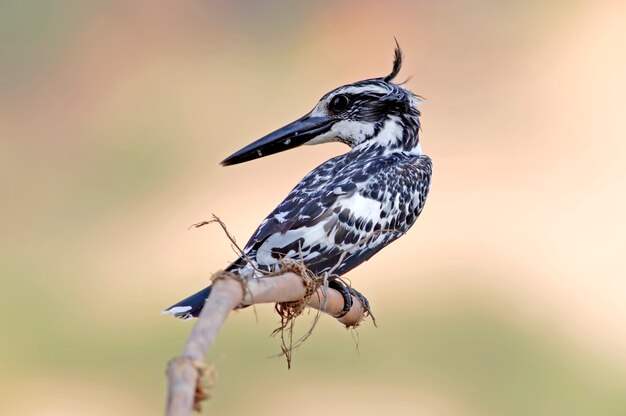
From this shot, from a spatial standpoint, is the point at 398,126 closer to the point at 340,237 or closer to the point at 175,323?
the point at 340,237

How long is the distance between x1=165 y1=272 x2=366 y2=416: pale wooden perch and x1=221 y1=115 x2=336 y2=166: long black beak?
4.94 ft

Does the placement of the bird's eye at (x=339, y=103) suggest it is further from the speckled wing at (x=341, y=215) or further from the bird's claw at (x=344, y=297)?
the bird's claw at (x=344, y=297)

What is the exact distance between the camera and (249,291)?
5.68 ft

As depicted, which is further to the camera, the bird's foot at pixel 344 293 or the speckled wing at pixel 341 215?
the speckled wing at pixel 341 215

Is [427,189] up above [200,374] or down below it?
above

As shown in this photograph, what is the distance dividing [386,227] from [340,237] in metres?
0.33

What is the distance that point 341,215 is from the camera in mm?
3393

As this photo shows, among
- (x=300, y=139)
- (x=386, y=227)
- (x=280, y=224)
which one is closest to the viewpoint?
(x=280, y=224)

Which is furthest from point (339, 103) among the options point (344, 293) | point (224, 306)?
point (224, 306)

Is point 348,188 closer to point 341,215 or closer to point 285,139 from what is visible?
point 341,215

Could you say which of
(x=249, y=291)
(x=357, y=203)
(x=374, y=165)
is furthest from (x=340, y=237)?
(x=249, y=291)

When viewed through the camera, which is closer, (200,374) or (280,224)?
(200,374)

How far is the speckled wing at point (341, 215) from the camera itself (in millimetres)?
3260

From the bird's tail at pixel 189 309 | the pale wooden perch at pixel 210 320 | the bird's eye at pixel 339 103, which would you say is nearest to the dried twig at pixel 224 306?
the pale wooden perch at pixel 210 320
